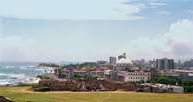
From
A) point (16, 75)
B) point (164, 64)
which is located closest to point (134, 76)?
point (16, 75)

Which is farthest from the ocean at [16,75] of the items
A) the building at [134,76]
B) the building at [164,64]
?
the building at [164,64]

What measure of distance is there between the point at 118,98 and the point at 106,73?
15.6 m

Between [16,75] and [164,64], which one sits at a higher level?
[164,64]

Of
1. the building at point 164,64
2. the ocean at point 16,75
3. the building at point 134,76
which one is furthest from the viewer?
the building at point 164,64

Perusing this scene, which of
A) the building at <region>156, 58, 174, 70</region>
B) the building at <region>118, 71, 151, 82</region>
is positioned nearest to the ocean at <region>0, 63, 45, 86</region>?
the building at <region>118, 71, 151, 82</region>

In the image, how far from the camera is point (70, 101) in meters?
15.3

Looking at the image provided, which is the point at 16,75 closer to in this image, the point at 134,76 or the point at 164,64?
the point at 134,76

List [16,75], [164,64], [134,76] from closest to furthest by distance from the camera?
1. [134,76]
2. [16,75]
3. [164,64]

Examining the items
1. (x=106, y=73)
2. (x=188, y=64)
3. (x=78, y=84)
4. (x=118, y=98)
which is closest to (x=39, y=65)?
(x=188, y=64)

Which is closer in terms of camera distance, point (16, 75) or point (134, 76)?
point (134, 76)

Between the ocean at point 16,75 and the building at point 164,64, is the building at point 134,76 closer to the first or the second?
the ocean at point 16,75

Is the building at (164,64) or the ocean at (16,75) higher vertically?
the building at (164,64)

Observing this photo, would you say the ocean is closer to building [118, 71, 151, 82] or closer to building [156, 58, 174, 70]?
building [118, 71, 151, 82]

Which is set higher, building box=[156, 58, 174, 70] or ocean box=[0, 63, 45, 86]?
building box=[156, 58, 174, 70]
